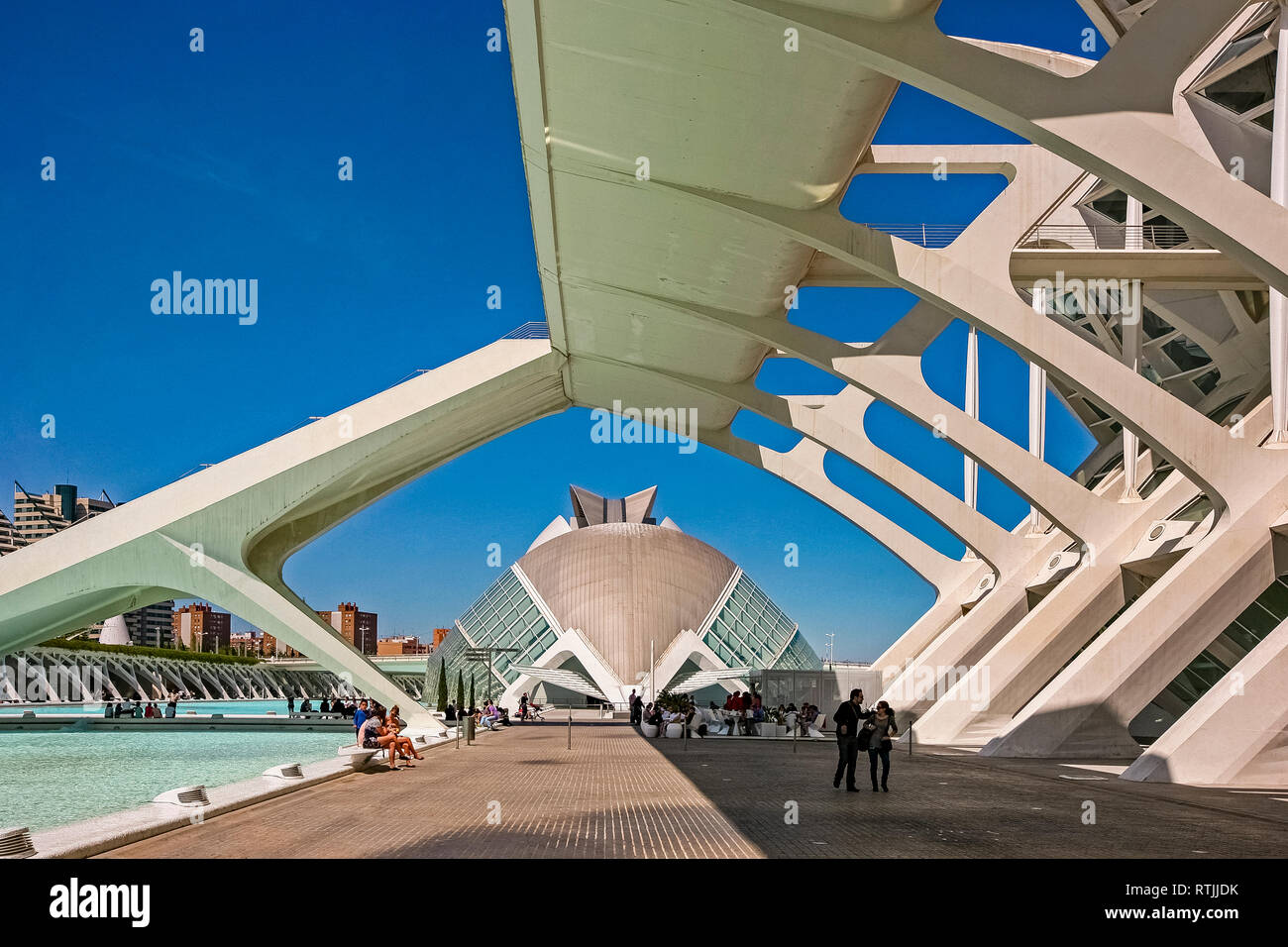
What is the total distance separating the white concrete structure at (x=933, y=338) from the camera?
11062 mm

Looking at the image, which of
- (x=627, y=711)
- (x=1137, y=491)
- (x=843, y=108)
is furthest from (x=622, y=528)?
(x=843, y=108)

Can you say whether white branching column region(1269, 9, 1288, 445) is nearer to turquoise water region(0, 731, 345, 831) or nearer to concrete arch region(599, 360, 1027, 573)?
concrete arch region(599, 360, 1027, 573)

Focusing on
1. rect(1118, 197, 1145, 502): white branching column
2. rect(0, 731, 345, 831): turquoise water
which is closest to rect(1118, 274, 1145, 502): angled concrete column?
rect(1118, 197, 1145, 502): white branching column

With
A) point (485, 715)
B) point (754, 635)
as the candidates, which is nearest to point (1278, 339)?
point (485, 715)

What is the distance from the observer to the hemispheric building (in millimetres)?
43250

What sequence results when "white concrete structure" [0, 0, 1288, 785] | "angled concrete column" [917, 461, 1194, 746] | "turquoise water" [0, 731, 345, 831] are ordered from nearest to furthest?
"white concrete structure" [0, 0, 1288, 785], "turquoise water" [0, 731, 345, 831], "angled concrete column" [917, 461, 1194, 746]

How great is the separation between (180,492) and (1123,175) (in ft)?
64.2

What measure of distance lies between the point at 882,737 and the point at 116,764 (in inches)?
475

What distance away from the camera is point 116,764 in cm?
1852

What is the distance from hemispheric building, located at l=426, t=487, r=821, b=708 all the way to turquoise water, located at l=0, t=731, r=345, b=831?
1612 centimetres

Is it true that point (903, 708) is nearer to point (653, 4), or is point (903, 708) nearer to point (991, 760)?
point (991, 760)

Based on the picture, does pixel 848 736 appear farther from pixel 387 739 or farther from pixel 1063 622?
pixel 1063 622

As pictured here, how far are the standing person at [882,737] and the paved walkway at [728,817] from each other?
0.41 metres

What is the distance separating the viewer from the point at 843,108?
46.5ft
